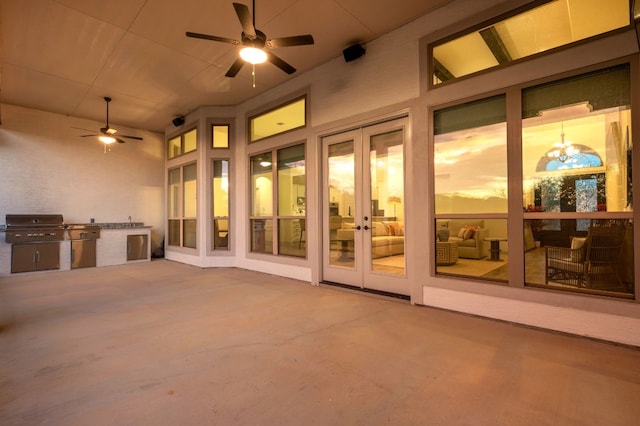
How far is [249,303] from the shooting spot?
4.11 meters

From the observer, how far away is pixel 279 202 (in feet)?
19.9

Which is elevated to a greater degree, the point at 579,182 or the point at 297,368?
the point at 579,182

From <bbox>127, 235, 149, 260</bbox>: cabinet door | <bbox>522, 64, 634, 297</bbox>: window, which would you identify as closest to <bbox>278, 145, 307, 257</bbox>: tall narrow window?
<bbox>522, 64, 634, 297</bbox>: window

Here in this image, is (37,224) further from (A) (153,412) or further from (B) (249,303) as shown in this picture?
(A) (153,412)

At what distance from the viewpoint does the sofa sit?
12.6 ft

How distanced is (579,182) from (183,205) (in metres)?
8.07

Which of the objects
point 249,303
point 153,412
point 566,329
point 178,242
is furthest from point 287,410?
point 178,242

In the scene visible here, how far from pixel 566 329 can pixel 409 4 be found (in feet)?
13.2

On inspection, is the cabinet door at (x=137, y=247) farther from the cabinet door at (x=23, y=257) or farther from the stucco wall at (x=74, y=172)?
the cabinet door at (x=23, y=257)

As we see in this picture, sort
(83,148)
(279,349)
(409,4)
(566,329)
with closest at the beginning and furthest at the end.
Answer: (279,349)
(566,329)
(409,4)
(83,148)

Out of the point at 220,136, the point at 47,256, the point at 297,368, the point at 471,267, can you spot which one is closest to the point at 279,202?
the point at 220,136

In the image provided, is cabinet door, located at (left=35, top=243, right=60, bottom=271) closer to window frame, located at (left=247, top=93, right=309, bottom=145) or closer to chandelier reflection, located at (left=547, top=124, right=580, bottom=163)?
window frame, located at (left=247, top=93, right=309, bottom=145)

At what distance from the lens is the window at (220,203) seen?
720cm

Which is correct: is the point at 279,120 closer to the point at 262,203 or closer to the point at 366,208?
the point at 262,203
